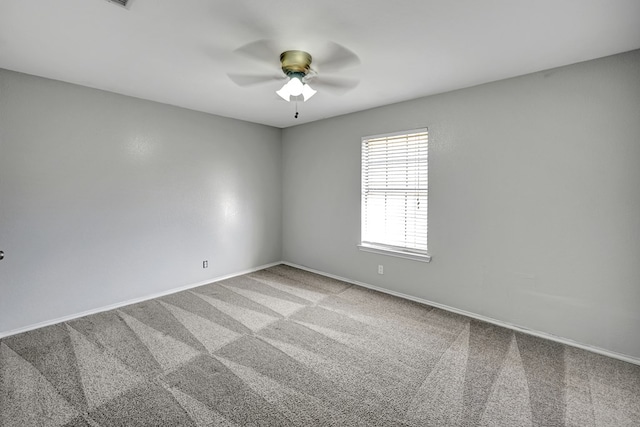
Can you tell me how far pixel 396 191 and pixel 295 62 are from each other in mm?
2099

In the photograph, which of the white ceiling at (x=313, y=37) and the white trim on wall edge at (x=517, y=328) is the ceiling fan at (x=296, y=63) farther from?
the white trim on wall edge at (x=517, y=328)

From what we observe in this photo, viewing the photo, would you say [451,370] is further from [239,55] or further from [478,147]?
[239,55]

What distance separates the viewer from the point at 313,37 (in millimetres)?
2070

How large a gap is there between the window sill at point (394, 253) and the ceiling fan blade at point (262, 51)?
8.43ft

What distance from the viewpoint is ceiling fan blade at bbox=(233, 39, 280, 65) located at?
85.0 inches

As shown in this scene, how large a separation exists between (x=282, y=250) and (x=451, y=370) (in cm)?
358

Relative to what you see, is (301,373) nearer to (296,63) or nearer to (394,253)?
(394,253)

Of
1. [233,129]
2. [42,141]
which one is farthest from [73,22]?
[233,129]

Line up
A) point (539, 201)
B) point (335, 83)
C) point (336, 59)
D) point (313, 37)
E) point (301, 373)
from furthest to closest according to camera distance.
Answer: point (335, 83), point (539, 201), point (336, 59), point (301, 373), point (313, 37)

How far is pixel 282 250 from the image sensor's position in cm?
534

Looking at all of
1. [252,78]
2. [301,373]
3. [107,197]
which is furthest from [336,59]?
[107,197]

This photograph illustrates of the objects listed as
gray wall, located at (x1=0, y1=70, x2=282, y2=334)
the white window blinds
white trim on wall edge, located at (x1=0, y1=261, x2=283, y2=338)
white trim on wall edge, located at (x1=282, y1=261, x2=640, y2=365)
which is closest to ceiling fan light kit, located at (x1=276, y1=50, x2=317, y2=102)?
the white window blinds

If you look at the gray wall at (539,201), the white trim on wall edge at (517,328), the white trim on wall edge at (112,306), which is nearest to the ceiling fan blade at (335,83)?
the gray wall at (539,201)

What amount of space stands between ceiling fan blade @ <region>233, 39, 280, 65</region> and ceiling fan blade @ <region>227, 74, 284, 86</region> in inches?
13.1
